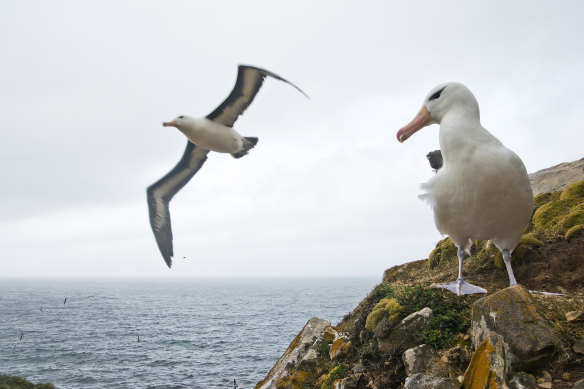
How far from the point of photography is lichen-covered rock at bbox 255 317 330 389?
30.6 ft

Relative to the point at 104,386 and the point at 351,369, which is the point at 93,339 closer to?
the point at 104,386

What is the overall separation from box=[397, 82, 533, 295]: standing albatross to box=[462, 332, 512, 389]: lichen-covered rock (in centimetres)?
192

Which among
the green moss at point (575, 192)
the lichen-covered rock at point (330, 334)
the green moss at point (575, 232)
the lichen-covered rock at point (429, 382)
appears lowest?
the lichen-covered rock at point (330, 334)

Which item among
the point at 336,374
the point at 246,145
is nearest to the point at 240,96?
the point at 246,145

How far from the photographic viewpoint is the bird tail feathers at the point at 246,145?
336 inches

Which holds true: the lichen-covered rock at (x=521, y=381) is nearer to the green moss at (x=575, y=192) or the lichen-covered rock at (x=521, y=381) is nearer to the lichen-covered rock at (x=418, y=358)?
the lichen-covered rock at (x=418, y=358)

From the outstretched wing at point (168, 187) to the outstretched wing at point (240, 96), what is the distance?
5.22 feet

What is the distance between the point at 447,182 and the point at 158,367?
26.9 m

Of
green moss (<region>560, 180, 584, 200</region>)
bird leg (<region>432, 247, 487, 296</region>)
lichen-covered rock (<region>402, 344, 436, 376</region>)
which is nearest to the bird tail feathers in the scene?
bird leg (<region>432, 247, 487, 296</region>)

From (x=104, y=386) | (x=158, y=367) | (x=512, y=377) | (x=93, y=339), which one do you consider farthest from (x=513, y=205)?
(x=93, y=339)

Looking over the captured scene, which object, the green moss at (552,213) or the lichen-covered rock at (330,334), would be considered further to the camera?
the lichen-covered rock at (330,334)

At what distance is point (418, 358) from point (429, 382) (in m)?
0.73

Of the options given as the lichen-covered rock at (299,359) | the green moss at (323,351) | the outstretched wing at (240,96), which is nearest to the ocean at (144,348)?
the lichen-covered rock at (299,359)

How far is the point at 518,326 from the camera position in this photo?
181 inches
